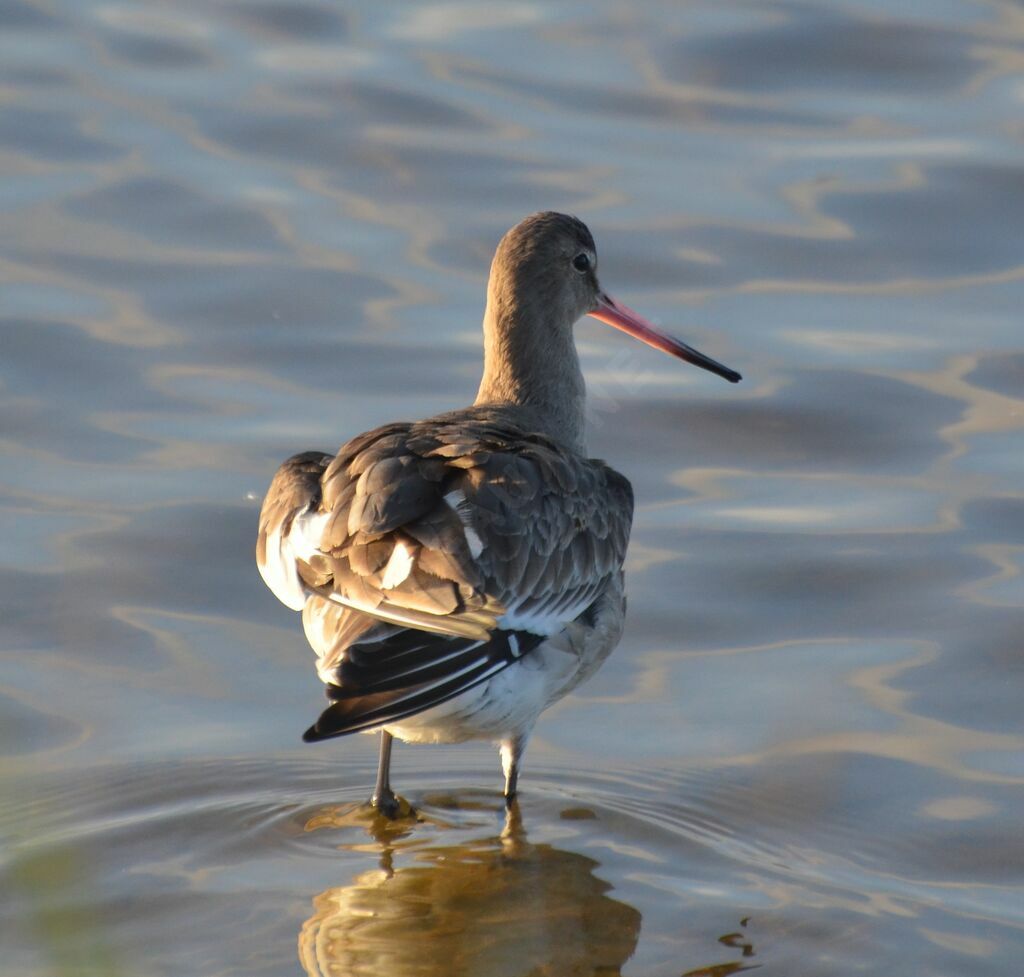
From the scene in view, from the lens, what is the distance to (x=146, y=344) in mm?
8648

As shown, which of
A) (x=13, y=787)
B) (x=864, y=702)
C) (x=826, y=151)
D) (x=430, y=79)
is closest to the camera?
(x=13, y=787)

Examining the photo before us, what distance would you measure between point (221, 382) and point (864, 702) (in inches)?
128

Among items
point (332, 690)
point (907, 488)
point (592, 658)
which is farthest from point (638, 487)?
point (332, 690)

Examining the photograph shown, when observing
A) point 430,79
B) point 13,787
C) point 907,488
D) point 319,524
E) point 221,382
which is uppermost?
point 430,79

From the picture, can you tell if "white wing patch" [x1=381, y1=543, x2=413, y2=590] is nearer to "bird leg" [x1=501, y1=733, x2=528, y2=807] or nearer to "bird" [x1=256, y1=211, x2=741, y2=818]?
"bird" [x1=256, y1=211, x2=741, y2=818]

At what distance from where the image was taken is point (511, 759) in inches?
219

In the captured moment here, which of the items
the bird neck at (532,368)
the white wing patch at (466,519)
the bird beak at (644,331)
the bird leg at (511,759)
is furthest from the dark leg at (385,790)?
the bird beak at (644,331)

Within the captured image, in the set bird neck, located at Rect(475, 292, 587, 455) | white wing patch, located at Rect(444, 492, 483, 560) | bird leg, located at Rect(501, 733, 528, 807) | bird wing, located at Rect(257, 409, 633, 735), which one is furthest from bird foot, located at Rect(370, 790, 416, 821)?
bird neck, located at Rect(475, 292, 587, 455)

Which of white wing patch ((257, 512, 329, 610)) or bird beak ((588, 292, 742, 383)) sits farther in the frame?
bird beak ((588, 292, 742, 383))

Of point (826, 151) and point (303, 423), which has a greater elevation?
point (826, 151)

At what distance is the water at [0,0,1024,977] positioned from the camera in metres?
5.23

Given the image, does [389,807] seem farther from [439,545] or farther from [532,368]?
[532,368]

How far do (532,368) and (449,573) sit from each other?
185 centimetres

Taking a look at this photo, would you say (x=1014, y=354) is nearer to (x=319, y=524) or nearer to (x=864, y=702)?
(x=864, y=702)
